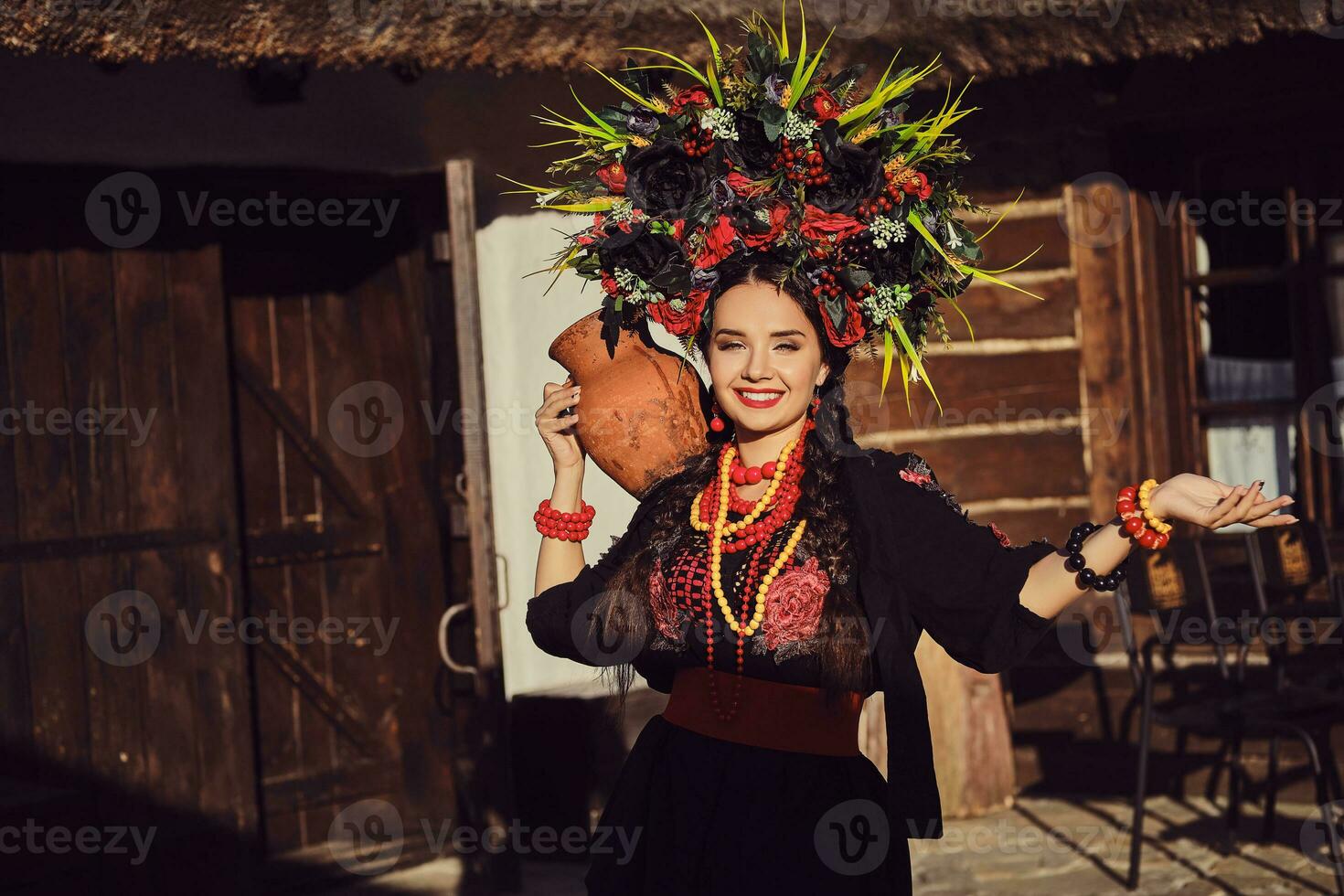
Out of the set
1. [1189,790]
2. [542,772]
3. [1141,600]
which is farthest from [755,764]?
[1189,790]

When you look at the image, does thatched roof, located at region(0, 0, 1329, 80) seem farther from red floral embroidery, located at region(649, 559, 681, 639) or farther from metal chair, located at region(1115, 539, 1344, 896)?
red floral embroidery, located at region(649, 559, 681, 639)

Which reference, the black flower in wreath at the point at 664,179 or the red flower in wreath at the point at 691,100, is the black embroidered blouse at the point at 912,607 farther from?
the red flower in wreath at the point at 691,100

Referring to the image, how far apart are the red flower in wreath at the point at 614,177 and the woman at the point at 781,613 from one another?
0.25m

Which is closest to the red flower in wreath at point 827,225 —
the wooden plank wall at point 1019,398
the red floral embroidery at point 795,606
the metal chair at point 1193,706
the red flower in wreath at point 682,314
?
the red flower in wreath at point 682,314

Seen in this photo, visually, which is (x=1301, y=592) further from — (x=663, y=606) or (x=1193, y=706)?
(x=663, y=606)

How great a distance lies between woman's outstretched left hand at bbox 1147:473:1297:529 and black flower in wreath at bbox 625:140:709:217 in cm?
91

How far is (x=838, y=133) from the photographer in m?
2.67

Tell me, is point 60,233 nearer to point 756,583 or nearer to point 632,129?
point 632,129

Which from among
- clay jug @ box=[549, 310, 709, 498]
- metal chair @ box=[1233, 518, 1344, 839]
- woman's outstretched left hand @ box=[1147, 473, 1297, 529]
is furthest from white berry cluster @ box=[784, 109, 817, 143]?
metal chair @ box=[1233, 518, 1344, 839]

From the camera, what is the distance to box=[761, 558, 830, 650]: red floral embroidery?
8.61ft

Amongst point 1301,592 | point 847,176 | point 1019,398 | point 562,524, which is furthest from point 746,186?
point 1301,592

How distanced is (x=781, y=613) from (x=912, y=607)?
0.69ft

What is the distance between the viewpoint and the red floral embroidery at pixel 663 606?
2.72 m

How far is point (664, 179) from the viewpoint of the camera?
9.01 ft
